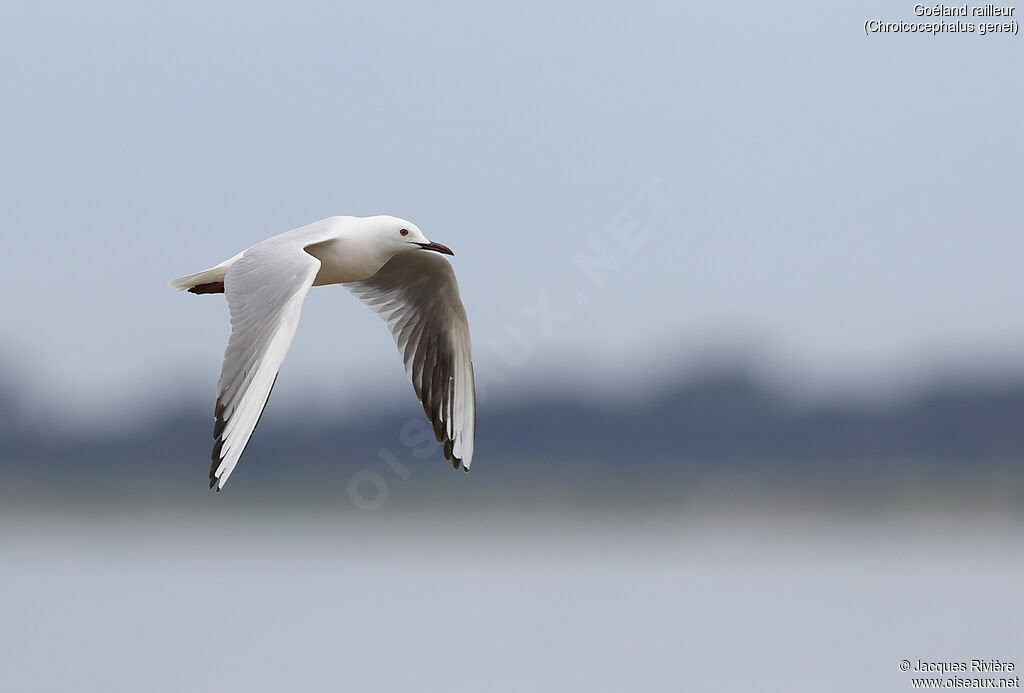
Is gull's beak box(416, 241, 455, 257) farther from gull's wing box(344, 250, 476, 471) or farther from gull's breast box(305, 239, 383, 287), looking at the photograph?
gull's wing box(344, 250, 476, 471)

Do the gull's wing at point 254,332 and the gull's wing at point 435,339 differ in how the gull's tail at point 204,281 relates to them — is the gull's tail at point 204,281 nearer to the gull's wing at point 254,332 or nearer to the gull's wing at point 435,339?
the gull's wing at point 254,332

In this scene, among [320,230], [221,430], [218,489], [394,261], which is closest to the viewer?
[218,489]

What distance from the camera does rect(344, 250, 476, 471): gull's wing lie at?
513cm

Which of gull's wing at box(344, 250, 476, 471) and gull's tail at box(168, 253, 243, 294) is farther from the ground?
gull's tail at box(168, 253, 243, 294)

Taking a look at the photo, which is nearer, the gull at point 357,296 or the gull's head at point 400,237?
the gull at point 357,296

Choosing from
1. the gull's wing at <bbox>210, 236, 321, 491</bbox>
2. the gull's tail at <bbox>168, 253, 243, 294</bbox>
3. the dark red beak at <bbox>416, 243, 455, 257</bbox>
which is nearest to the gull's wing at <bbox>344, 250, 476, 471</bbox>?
the dark red beak at <bbox>416, 243, 455, 257</bbox>

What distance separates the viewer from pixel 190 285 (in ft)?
15.8

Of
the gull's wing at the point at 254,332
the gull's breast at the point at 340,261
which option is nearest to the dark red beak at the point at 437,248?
the gull's breast at the point at 340,261

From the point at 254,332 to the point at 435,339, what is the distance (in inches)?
59.6

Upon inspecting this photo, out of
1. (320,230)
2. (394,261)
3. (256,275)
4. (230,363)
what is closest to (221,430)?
(230,363)

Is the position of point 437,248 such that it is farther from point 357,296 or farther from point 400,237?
point 357,296

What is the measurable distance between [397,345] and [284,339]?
1575mm

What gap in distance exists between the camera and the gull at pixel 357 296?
357 cm

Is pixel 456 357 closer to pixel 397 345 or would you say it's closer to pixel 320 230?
pixel 397 345
